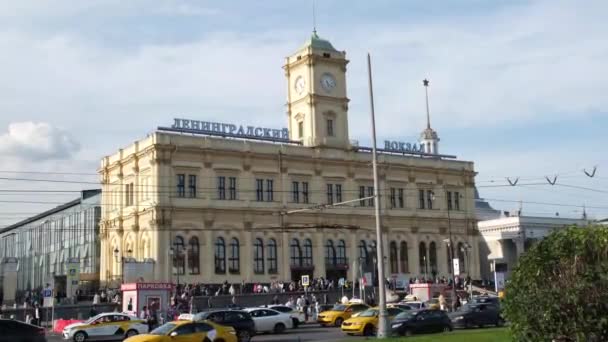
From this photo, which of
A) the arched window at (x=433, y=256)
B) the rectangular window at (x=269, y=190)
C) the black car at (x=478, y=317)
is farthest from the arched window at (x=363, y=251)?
the black car at (x=478, y=317)

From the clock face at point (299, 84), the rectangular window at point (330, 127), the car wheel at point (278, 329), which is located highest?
the clock face at point (299, 84)

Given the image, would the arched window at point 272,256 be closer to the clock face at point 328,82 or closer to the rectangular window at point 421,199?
the clock face at point 328,82

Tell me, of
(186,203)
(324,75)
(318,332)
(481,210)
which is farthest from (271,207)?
(481,210)

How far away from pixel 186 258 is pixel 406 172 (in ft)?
88.5

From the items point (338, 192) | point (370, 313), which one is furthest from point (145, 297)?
point (338, 192)

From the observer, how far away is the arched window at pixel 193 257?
218 ft

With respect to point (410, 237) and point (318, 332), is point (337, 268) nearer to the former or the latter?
point (410, 237)

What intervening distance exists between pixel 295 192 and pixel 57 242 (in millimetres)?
36904

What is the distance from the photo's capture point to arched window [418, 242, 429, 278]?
266 ft

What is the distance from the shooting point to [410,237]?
8044 cm

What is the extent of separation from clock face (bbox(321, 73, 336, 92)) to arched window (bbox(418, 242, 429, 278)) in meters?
18.9

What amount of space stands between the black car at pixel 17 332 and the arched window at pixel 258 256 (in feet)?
133

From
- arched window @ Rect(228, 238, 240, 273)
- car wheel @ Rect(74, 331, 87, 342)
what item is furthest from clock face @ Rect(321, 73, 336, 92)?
car wheel @ Rect(74, 331, 87, 342)

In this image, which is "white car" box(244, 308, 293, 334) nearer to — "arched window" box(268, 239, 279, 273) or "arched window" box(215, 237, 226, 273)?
"arched window" box(215, 237, 226, 273)
